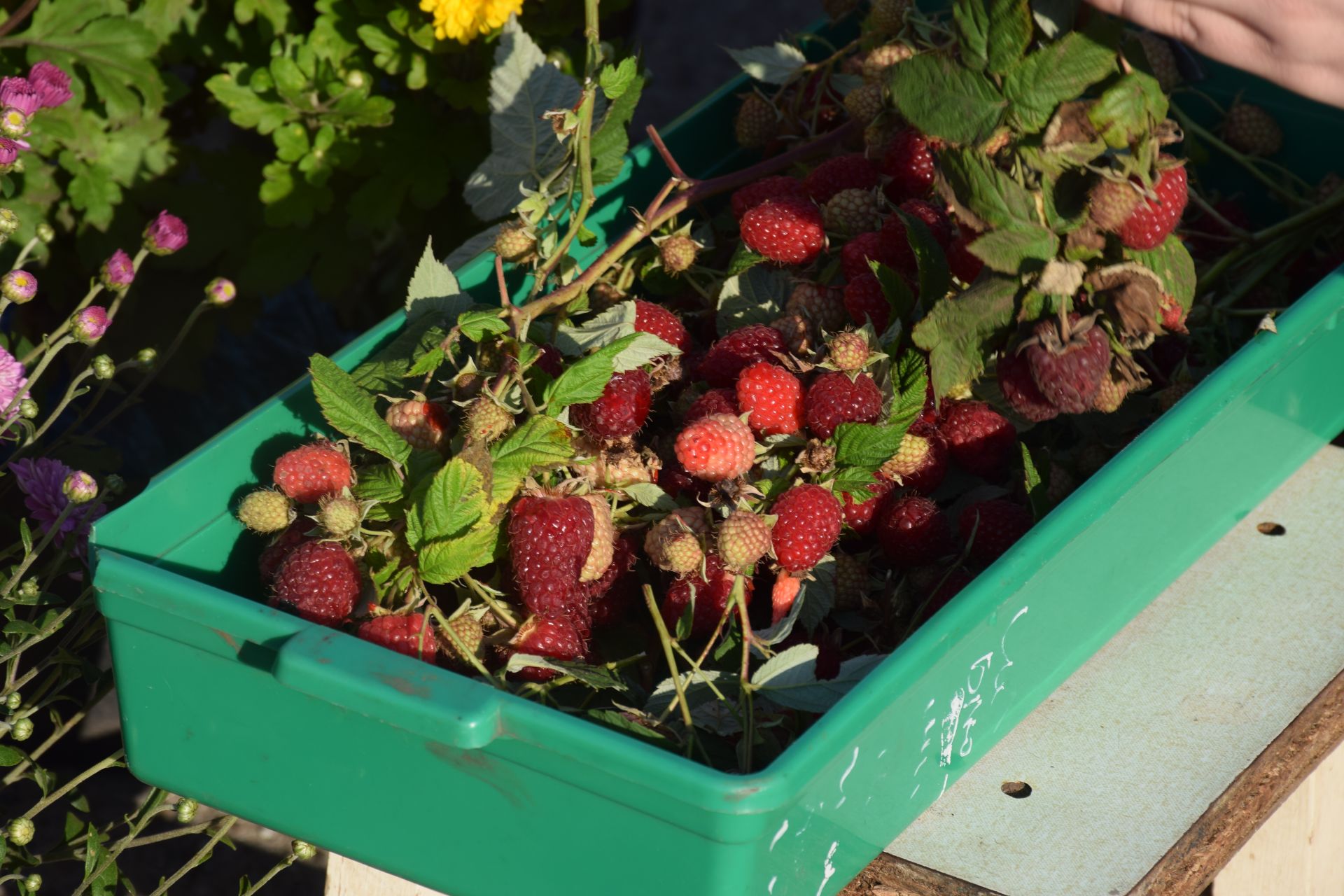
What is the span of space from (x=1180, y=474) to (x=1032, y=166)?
274 mm

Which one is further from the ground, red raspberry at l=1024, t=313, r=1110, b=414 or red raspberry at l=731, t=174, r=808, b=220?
red raspberry at l=1024, t=313, r=1110, b=414

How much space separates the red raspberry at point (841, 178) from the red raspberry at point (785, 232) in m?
0.06

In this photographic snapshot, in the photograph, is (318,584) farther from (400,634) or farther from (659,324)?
(659,324)

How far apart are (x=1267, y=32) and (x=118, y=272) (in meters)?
→ 0.86

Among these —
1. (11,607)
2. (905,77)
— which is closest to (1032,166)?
(905,77)

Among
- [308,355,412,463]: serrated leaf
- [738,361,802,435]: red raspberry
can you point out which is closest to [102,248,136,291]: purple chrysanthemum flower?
[308,355,412,463]: serrated leaf

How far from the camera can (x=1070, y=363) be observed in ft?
2.75

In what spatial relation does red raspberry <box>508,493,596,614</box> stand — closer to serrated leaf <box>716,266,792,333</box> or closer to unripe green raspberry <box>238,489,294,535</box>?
unripe green raspberry <box>238,489,294,535</box>

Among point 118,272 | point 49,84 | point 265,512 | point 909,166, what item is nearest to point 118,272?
point 118,272

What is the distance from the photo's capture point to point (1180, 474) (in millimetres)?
981

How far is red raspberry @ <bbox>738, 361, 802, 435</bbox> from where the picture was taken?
92 cm

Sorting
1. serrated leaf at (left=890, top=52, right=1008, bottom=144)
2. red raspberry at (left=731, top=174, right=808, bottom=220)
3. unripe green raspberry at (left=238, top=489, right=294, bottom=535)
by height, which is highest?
serrated leaf at (left=890, top=52, right=1008, bottom=144)

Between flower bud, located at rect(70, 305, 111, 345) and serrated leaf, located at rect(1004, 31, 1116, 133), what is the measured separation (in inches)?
26.9

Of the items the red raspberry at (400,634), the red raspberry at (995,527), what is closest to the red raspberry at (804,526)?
the red raspberry at (995,527)
